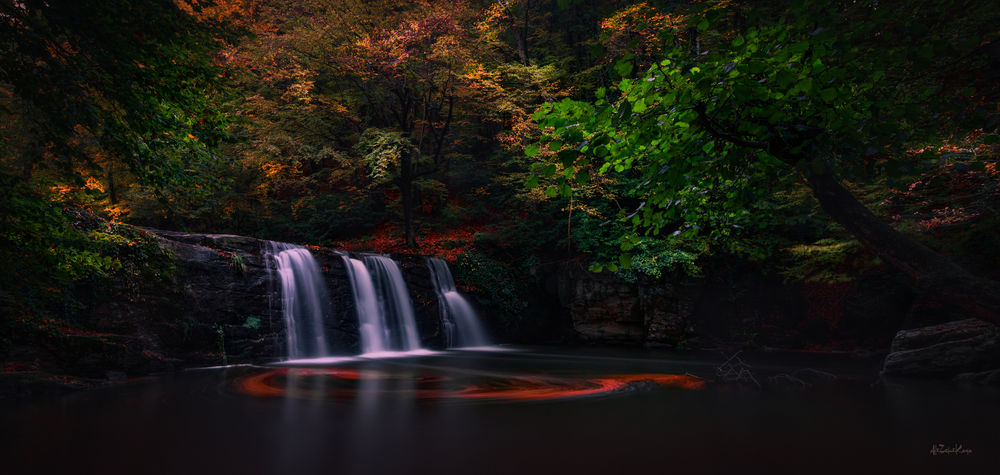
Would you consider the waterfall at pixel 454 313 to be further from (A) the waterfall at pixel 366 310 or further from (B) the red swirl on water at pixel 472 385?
(B) the red swirl on water at pixel 472 385

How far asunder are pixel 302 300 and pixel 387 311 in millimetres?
2677

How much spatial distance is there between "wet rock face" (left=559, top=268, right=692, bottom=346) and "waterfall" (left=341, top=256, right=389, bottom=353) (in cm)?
681

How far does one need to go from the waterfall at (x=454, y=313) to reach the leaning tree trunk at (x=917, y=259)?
40.0 ft

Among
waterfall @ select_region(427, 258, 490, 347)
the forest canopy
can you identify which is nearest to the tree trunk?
the forest canopy

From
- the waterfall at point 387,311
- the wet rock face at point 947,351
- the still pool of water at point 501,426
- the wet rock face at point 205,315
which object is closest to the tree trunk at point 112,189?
the wet rock face at point 205,315

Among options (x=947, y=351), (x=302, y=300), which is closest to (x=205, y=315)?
(x=302, y=300)

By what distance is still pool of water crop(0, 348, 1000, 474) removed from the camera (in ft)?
12.7

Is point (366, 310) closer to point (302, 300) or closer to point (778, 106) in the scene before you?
point (302, 300)

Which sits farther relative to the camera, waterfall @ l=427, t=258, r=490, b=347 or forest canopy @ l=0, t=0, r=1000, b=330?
waterfall @ l=427, t=258, r=490, b=347

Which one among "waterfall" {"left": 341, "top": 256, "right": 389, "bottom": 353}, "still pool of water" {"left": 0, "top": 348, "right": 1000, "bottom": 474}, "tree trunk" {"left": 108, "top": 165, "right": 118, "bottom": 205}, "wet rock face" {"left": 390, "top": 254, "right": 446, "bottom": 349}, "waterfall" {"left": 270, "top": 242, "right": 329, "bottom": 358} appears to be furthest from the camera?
"tree trunk" {"left": 108, "top": 165, "right": 118, "bottom": 205}

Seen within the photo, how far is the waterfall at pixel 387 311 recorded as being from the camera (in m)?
13.3

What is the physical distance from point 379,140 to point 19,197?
11477mm

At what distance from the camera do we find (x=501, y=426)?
5031mm

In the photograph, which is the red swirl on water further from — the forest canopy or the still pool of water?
the forest canopy
